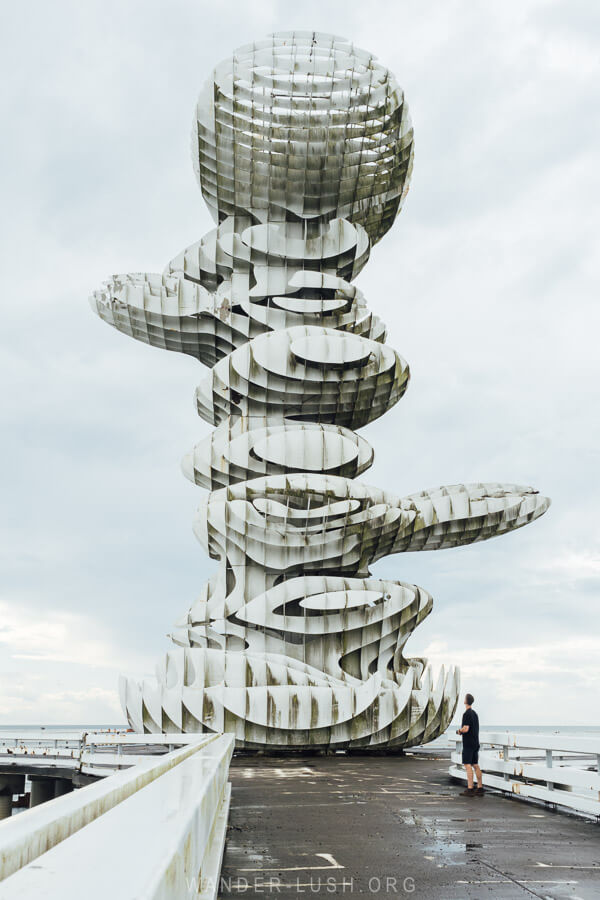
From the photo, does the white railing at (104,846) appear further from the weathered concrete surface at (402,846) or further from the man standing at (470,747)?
the man standing at (470,747)

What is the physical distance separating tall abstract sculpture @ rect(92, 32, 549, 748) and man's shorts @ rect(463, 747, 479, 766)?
33.9 feet

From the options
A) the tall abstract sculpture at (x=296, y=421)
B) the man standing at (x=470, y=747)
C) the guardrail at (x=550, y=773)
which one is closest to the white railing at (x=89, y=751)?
the tall abstract sculpture at (x=296, y=421)

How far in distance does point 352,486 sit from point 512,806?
14.4 meters

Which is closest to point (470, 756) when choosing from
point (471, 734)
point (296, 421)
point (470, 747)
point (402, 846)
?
point (470, 747)

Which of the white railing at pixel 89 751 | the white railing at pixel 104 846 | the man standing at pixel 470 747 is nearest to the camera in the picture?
the white railing at pixel 104 846

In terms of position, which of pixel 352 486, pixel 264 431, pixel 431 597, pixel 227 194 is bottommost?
pixel 431 597

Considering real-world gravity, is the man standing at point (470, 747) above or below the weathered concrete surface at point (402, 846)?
above

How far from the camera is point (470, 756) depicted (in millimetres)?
11047

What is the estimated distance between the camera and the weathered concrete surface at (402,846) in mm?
5141

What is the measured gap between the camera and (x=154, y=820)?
206 cm

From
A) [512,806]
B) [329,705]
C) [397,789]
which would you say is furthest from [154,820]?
[329,705]

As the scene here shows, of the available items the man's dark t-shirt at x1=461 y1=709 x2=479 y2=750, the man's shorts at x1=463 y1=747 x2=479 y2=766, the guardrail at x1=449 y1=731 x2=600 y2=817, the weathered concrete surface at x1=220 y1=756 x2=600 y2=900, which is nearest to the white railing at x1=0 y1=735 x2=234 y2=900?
the weathered concrete surface at x1=220 y1=756 x2=600 y2=900

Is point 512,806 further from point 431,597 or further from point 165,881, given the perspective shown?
point 431,597

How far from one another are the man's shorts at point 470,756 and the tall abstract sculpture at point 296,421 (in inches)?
407
